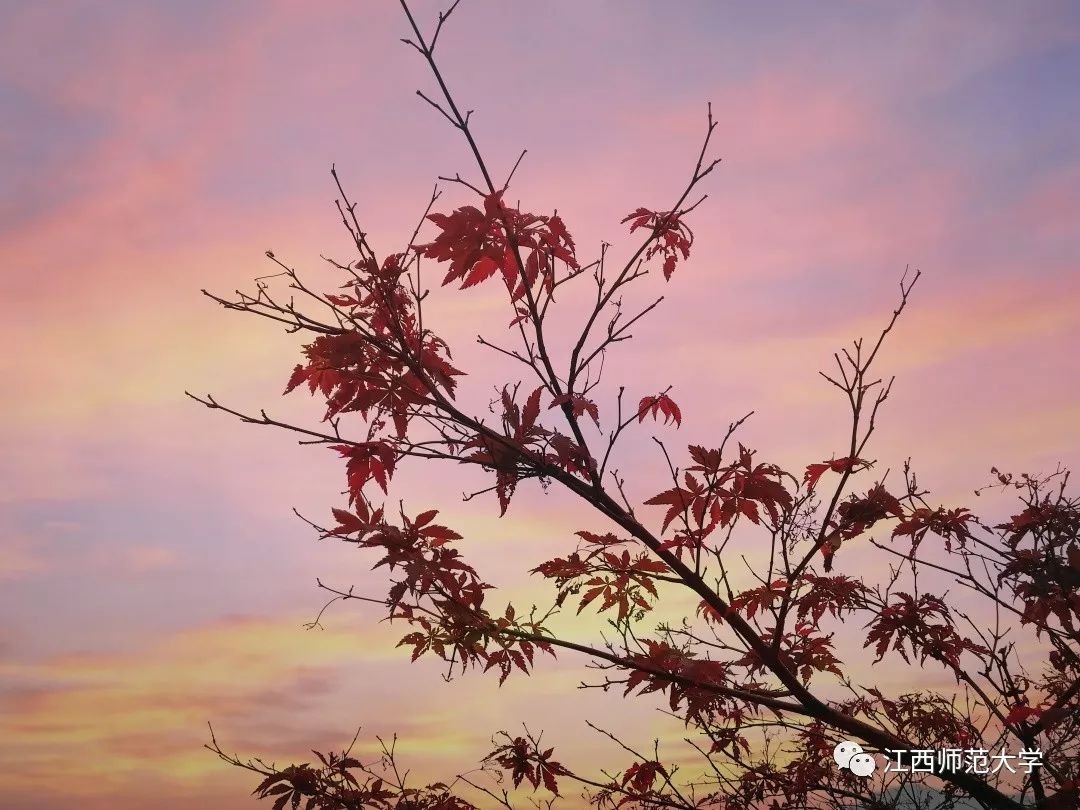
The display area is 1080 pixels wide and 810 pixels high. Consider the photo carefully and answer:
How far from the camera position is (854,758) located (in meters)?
6.21

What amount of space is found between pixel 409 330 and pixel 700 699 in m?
A: 3.00

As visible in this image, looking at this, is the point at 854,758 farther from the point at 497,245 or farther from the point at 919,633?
the point at 497,245

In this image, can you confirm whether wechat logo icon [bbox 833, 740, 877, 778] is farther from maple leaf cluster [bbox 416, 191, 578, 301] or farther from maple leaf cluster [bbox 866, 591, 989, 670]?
maple leaf cluster [bbox 416, 191, 578, 301]

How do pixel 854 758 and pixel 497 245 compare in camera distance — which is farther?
pixel 854 758

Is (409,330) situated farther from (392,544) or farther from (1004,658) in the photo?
(1004,658)

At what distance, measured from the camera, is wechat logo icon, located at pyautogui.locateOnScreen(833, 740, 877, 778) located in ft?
20.3

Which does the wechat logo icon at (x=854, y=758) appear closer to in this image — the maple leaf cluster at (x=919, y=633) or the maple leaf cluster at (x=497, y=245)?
the maple leaf cluster at (x=919, y=633)

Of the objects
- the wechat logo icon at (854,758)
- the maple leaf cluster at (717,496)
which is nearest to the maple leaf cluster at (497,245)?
the maple leaf cluster at (717,496)

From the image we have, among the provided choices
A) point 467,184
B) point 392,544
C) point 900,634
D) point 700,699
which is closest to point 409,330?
point 467,184

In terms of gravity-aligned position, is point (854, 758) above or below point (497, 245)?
below

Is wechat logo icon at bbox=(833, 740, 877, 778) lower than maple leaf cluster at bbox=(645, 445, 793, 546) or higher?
lower

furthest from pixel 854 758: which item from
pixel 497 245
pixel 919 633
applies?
pixel 497 245

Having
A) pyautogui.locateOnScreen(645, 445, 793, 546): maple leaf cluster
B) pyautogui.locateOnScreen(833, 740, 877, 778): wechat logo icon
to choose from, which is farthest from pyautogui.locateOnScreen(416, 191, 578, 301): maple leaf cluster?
pyautogui.locateOnScreen(833, 740, 877, 778): wechat logo icon

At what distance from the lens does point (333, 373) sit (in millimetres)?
5227
